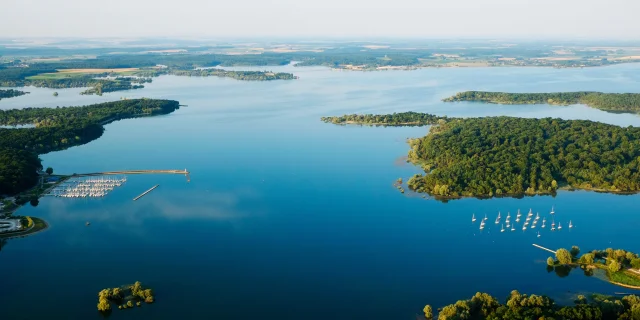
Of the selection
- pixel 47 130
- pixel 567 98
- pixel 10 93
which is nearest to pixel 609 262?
pixel 47 130

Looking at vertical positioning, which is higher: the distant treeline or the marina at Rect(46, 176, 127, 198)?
the distant treeline

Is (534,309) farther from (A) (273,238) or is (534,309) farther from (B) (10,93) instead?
(B) (10,93)

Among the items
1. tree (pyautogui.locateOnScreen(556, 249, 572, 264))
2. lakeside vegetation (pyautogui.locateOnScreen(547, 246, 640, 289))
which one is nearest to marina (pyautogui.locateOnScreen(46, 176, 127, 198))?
tree (pyautogui.locateOnScreen(556, 249, 572, 264))

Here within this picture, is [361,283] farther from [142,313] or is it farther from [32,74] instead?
[32,74]

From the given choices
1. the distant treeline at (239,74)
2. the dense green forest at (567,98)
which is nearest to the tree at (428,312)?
the dense green forest at (567,98)

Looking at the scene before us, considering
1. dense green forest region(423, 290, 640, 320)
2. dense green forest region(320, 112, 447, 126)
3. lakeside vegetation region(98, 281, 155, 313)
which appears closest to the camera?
dense green forest region(423, 290, 640, 320)

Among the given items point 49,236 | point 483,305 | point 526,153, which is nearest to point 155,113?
point 49,236

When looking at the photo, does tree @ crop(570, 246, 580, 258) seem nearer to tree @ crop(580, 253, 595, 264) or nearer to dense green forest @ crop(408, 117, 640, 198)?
tree @ crop(580, 253, 595, 264)
